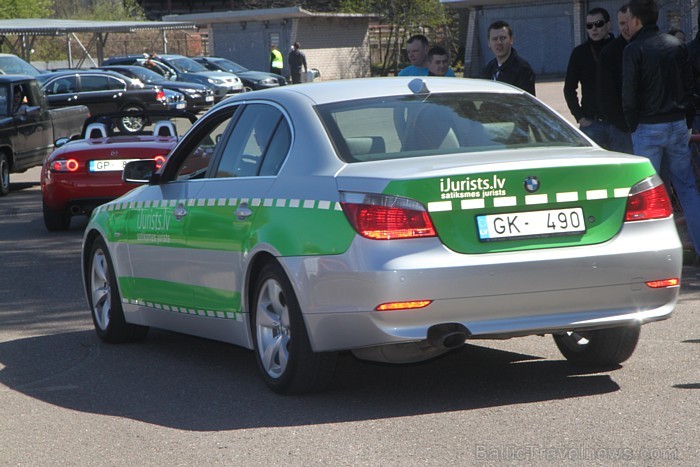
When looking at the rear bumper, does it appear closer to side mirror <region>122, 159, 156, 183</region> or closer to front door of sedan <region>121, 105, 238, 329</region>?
front door of sedan <region>121, 105, 238, 329</region>

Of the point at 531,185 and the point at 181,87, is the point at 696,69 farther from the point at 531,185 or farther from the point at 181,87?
the point at 181,87

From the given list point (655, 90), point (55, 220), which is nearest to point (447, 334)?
point (655, 90)

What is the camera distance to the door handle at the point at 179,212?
717cm

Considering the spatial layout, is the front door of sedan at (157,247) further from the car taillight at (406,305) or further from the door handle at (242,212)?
the car taillight at (406,305)

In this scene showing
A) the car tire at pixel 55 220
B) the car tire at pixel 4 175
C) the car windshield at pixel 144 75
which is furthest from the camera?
the car windshield at pixel 144 75

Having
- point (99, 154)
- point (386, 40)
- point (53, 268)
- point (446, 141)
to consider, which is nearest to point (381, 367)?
point (446, 141)

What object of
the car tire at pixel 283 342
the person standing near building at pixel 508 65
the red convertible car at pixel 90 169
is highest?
the person standing near building at pixel 508 65

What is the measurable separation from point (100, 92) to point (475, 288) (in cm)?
2820

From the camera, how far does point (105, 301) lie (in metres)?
8.36

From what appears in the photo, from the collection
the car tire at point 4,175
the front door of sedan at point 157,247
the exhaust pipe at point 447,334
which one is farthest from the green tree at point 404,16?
the exhaust pipe at point 447,334

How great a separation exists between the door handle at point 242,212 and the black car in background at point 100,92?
2613cm

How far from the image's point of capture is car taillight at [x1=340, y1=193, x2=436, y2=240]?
5684 mm

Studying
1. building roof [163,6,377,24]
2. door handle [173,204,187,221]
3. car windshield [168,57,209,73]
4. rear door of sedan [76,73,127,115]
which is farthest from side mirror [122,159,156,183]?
building roof [163,6,377,24]

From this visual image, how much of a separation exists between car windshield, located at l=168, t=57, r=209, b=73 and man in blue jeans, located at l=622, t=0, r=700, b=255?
35129mm
